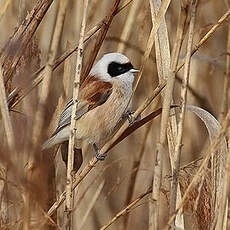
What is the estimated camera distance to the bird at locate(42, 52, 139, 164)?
74.0 inches

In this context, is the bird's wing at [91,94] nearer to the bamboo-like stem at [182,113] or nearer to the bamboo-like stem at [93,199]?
the bamboo-like stem at [93,199]

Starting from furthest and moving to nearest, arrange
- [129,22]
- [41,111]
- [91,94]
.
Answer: [129,22], [91,94], [41,111]

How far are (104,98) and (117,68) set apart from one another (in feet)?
0.38

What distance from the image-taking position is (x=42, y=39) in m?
2.01

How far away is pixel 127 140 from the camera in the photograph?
8.10ft

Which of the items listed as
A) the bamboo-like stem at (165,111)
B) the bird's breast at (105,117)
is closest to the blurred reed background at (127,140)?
the bamboo-like stem at (165,111)

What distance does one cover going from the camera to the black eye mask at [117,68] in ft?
6.27

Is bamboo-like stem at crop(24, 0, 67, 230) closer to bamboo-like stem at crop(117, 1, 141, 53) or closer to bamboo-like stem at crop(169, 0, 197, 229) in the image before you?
bamboo-like stem at crop(169, 0, 197, 229)

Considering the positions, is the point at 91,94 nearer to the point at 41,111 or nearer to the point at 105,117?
the point at 105,117

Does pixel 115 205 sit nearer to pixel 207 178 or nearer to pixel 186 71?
pixel 207 178

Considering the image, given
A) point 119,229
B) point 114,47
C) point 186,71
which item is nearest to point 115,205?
point 119,229

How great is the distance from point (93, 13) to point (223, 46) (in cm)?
79

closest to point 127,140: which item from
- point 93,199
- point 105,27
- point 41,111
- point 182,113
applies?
point 93,199

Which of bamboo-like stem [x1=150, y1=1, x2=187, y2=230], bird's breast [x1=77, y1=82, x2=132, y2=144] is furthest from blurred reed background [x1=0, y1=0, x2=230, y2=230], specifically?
bird's breast [x1=77, y1=82, x2=132, y2=144]
